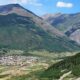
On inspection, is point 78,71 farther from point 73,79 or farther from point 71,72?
point 73,79

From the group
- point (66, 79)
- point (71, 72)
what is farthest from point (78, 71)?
point (66, 79)

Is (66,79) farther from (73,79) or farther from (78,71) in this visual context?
(78,71)

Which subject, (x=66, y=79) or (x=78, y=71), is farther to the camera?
(x=78, y=71)

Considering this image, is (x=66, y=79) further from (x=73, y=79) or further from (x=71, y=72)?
(x=71, y=72)

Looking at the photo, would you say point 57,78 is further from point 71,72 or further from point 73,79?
point 73,79

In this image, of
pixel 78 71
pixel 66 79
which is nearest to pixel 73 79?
pixel 66 79

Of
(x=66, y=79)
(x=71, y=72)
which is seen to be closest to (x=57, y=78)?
(x=71, y=72)

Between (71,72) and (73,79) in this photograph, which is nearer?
(73,79)

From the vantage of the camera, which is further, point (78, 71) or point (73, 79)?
point (78, 71)
